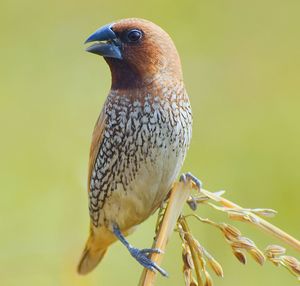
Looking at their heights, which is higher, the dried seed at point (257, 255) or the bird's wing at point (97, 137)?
the bird's wing at point (97, 137)

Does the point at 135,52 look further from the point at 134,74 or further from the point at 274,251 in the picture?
the point at 274,251

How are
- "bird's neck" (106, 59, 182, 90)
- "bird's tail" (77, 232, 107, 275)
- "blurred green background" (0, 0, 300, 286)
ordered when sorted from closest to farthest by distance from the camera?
"bird's neck" (106, 59, 182, 90) < "bird's tail" (77, 232, 107, 275) < "blurred green background" (0, 0, 300, 286)

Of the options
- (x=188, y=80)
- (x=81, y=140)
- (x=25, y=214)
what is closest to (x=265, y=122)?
(x=188, y=80)

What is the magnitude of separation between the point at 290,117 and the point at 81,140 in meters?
1.50

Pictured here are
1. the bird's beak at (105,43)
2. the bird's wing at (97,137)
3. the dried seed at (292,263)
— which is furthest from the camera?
the bird's wing at (97,137)

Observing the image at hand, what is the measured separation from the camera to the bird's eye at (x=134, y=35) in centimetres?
485

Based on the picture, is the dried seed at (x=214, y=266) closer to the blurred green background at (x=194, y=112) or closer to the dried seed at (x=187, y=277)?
the dried seed at (x=187, y=277)

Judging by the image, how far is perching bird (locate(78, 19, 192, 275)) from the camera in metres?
4.84

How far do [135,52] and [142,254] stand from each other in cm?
100

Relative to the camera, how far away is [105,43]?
4.80 m

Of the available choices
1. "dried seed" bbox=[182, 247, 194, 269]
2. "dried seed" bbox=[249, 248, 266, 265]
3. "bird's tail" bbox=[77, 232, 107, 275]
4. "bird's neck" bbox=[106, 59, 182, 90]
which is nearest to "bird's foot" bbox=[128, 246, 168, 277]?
"dried seed" bbox=[182, 247, 194, 269]

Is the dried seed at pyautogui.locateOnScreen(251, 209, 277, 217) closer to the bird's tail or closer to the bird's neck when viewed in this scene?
the bird's neck

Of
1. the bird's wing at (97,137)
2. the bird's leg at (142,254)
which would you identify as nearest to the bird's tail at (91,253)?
the bird's leg at (142,254)

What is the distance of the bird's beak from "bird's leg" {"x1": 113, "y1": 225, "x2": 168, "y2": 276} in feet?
3.20
